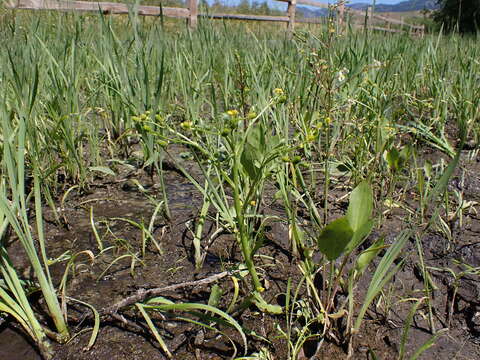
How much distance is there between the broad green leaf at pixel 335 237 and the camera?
0.65 m

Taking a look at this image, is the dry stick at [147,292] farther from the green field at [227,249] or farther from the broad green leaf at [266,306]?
the broad green leaf at [266,306]

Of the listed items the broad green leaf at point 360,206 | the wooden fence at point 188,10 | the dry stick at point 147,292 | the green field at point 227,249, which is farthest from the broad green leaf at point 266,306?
the wooden fence at point 188,10

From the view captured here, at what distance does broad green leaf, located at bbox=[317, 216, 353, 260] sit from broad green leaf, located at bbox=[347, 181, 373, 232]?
0.05 meters

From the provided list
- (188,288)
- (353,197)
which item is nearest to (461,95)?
(353,197)

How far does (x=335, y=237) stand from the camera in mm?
676

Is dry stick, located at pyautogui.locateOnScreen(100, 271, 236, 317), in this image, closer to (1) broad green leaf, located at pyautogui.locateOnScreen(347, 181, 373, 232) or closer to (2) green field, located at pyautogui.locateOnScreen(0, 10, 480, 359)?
(2) green field, located at pyautogui.locateOnScreen(0, 10, 480, 359)

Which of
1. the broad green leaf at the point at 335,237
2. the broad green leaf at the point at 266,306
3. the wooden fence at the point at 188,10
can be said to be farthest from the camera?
the wooden fence at the point at 188,10

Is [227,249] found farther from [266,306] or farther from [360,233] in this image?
[360,233]

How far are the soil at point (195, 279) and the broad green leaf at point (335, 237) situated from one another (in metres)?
0.15

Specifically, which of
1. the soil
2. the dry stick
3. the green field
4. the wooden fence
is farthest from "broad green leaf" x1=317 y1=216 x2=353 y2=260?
the wooden fence

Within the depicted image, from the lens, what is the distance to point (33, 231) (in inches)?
42.9

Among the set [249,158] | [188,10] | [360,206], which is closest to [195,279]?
[249,158]

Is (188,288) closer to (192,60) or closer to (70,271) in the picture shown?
(70,271)

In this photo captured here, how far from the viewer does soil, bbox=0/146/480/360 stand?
749mm
